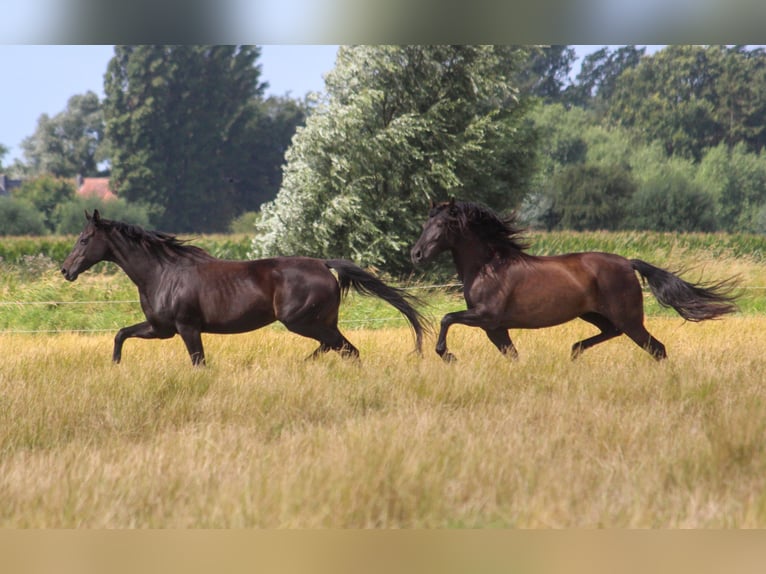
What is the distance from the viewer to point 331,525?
4.44 meters

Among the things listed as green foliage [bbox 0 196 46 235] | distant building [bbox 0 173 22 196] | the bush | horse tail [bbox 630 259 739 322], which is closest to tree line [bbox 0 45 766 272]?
the bush

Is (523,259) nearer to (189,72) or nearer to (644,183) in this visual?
(644,183)

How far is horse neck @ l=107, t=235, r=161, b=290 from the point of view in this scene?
8.52 metres

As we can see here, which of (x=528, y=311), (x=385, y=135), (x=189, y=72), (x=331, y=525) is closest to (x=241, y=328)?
(x=528, y=311)

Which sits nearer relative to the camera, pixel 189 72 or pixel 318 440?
pixel 318 440

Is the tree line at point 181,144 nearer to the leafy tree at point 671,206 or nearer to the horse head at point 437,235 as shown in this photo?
the leafy tree at point 671,206

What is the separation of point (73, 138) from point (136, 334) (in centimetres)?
4568

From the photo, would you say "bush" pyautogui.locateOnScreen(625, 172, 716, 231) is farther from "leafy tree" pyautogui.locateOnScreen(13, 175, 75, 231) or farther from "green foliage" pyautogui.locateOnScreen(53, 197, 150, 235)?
"leafy tree" pyautogui.locateOnScreen(13, 175, 75, 231)

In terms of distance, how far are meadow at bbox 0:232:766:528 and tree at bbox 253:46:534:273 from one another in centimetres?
907

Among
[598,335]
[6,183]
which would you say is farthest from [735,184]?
[6,183]

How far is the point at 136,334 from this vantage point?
28.1 ft

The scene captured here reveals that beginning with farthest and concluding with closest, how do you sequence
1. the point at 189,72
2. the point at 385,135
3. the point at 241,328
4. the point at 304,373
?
1. the point at 189,72
2. the point at 385,135
3. the point at 241,328
4. the point at 304,373

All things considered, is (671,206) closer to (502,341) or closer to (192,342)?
(502,341)

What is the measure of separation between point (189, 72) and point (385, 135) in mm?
24489
